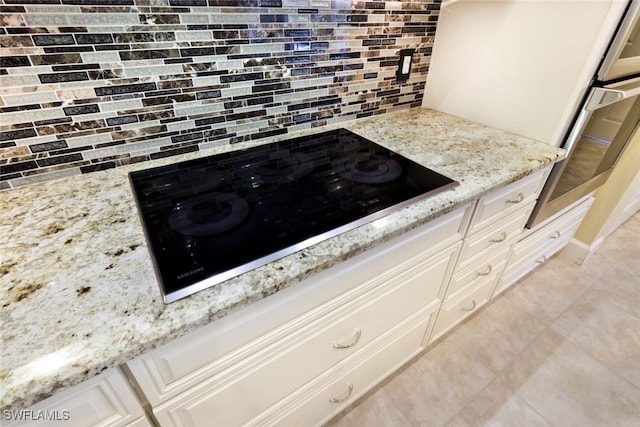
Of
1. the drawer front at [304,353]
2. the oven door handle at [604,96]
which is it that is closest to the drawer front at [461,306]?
the drawer front at [304,353]

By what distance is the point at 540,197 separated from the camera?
4.03 ft

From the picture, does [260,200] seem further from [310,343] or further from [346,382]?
[346,382]

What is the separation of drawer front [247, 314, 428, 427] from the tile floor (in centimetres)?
17

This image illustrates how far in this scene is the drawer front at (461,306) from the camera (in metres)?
1.23

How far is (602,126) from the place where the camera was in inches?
47.1

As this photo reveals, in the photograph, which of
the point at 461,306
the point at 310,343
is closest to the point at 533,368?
the point at 461,306

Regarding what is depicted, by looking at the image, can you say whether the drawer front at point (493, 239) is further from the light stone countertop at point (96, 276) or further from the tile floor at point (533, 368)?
the tile floor at point (533, 368)

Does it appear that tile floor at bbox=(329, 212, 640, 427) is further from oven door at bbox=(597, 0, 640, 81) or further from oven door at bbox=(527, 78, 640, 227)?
oven door at bbox=(597, 0, 640, 81)

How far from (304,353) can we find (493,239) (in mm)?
801

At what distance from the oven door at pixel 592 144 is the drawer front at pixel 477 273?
0.20 meters

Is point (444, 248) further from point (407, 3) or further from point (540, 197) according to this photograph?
point (407, 3)

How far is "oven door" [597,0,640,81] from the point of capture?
90 cm

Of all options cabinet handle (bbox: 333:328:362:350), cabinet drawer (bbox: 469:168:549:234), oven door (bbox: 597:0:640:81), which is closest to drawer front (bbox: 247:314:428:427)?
cabinet handle (bbox: 333:328:362:350)

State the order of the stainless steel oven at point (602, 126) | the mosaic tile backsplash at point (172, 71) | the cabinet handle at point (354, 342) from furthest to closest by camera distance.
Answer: the stainless steel oven at point (602, 126), the cabinet handle at point (354, 342), the mosaic tile backsplash at point (172, 71)
